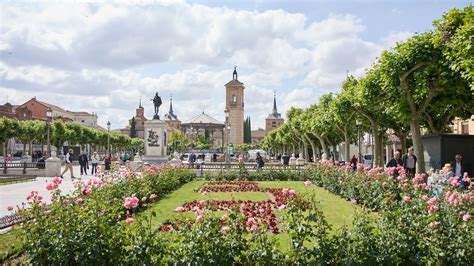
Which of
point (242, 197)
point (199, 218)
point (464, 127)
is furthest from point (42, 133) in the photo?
point (199, 218)

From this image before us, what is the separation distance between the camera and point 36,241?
6.23 m

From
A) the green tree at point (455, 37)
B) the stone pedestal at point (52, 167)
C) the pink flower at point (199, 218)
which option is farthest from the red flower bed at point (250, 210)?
the stone pedestal at point (52, 167)

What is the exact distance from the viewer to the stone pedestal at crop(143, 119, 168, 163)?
34.9 m

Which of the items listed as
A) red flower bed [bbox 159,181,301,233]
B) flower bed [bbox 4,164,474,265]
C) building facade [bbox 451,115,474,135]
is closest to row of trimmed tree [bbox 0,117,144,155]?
building facade [bbox 451,115,474,135]

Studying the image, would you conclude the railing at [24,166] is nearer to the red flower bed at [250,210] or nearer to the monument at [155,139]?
the monument at [155,139]

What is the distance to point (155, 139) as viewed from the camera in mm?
35125

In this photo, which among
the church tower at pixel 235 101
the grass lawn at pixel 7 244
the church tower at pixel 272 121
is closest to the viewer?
the grass lawn at pixel 7 244

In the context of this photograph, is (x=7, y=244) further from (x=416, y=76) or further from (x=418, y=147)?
(x=418, y=147)

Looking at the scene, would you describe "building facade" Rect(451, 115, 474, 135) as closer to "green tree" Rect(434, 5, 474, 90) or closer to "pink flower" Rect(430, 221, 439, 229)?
"green tree" Rect(434, 5, 474, 90)

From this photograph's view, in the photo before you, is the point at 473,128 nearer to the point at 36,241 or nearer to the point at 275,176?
the point at 275,176

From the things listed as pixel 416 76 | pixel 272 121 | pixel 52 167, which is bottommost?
pixel 52 167

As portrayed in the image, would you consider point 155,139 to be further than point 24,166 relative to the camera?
Yes

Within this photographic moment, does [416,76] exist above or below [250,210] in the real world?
above

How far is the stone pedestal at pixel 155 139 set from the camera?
115ft
